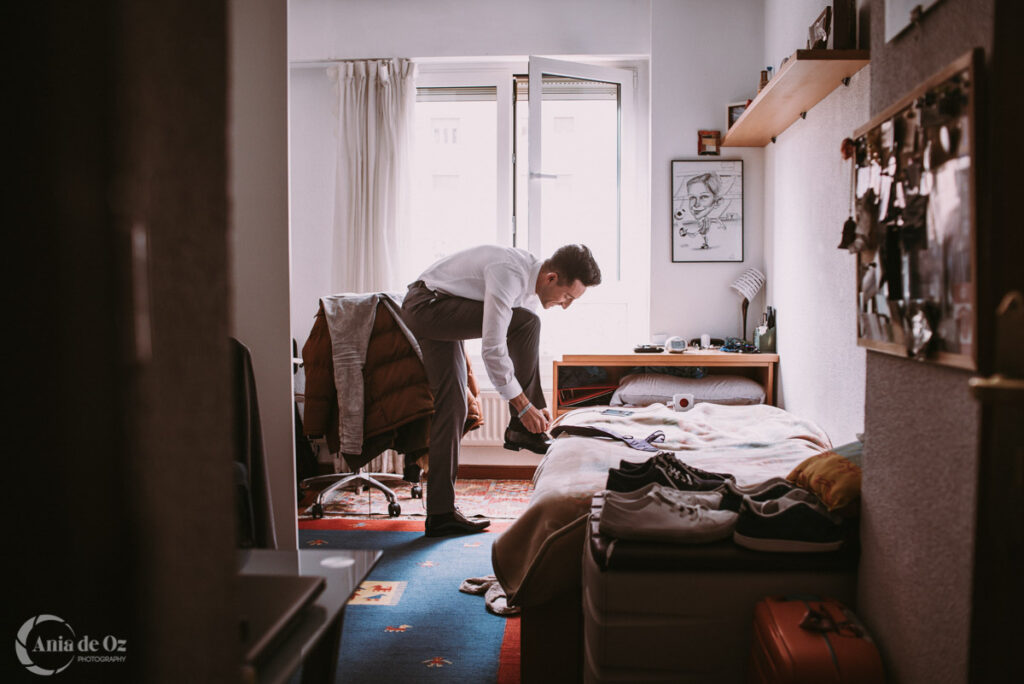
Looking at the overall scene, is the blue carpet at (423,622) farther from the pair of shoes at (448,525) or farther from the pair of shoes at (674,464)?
the pair of shoes at (674,464)

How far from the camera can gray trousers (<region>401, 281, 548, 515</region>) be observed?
2715 millimetres

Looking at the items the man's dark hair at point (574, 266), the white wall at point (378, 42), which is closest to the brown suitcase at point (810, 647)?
the man's dark hair at point (574, 266)

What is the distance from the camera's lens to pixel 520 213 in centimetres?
399

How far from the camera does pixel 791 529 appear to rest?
119cm

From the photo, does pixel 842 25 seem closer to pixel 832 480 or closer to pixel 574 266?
pixel 574 266

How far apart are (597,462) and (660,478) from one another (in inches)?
14.6

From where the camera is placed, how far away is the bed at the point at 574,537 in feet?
4.23

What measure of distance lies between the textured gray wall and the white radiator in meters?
2.74

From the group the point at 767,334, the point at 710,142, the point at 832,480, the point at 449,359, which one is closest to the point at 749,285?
the point at 767,334

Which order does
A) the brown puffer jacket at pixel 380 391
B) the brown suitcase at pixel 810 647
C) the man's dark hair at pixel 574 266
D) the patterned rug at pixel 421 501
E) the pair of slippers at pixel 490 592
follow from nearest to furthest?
the brown suitcase at pixel 810 647 → the pair of slippers at pixel 490 592 → the man's dark hair at pixel 574 266 → the brown puffer jacket at pixel 380 391 → the patterned rug at pixel 421 501

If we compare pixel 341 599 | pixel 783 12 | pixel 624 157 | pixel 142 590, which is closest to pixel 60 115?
pixel 142 590

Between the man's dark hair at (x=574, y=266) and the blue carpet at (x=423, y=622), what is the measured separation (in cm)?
115

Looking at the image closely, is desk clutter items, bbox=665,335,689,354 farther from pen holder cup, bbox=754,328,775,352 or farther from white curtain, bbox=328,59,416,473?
white curtain, bbox=328,59,416,473

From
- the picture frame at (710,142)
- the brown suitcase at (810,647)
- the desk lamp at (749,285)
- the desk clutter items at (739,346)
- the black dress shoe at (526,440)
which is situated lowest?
the black dress shoe at (526,440)
